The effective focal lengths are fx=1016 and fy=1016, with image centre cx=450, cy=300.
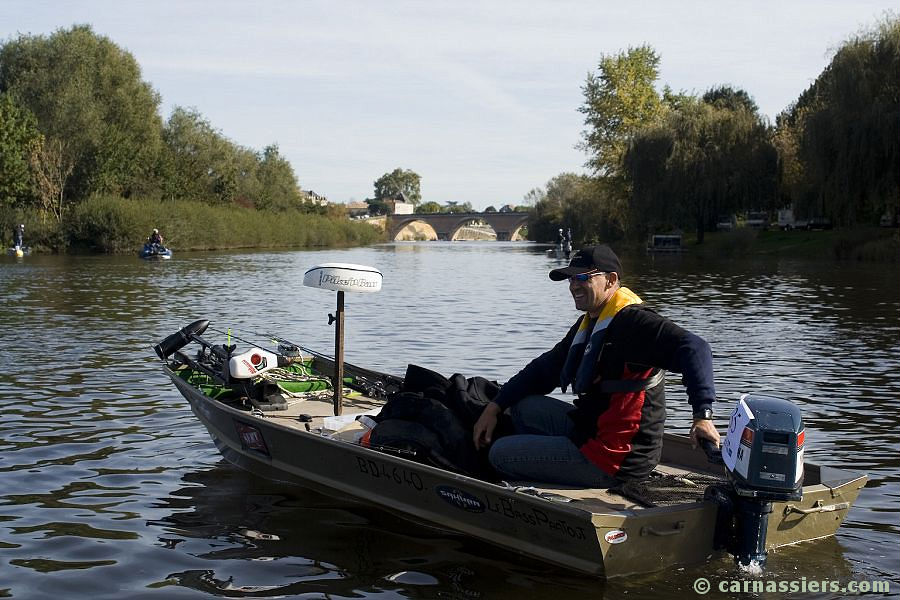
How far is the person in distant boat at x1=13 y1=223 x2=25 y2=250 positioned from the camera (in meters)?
52.8

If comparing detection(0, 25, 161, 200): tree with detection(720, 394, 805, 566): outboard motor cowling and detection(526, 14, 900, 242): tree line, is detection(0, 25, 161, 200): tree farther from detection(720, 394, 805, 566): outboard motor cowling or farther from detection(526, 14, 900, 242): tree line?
detection(720, 394, 805, 566): outboard motor cowling

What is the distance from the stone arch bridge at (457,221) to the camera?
14950cm

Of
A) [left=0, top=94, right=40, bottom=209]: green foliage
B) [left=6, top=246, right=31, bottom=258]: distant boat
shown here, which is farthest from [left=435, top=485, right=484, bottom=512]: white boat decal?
[left=0, top=94, right=40, bottom=209]: green foliage

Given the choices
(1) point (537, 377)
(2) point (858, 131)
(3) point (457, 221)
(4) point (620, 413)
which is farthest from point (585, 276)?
(3) point (457, 221)

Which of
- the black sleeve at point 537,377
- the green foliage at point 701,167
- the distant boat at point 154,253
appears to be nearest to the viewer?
the black sleeve at point 537,377

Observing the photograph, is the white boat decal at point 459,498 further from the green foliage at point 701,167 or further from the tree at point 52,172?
the tree at point 52,172

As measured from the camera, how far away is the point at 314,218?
309 feet

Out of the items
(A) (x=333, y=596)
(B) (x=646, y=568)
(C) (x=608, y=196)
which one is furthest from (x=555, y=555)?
(C) (x=608, y=196)

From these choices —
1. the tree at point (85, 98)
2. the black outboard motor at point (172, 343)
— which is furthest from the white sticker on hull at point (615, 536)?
the tree at point (85, 98)

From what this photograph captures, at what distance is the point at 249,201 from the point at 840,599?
85.0 metres

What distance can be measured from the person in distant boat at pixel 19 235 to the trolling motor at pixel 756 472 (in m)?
51.0

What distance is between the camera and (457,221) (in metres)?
160

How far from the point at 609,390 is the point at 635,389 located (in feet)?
0.53

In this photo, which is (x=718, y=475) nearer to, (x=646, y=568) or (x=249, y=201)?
(x=646, y=568)
